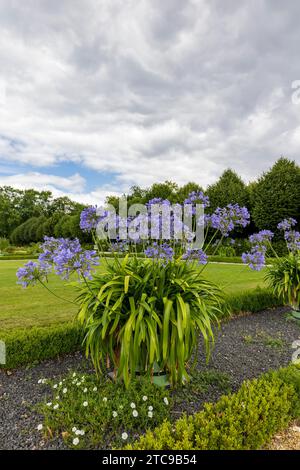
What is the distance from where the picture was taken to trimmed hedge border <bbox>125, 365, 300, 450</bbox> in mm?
1636

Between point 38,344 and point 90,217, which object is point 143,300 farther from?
point 38,344

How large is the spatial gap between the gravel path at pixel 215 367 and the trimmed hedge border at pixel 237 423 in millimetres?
504

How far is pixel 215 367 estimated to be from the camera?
3057mm

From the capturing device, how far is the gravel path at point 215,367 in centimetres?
207

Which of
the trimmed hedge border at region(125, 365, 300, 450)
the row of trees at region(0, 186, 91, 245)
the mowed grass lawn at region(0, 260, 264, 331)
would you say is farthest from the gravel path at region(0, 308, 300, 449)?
the row of trees at region(0, 186, 91, 245)

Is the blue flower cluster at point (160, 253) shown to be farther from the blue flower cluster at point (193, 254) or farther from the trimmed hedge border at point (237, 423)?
the trimmed hedge border at point (237, 423)

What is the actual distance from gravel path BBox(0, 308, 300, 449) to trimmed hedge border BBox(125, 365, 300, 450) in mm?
504

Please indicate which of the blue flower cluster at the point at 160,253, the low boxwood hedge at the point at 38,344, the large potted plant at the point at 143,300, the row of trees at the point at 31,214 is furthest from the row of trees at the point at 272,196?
the row of trees at the point at 31,214

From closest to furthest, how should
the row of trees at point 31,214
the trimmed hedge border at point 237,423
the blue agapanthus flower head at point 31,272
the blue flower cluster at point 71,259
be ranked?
the trimmed hedge border at point 237,423, the blue flower cluster at point 71,259, the blue agapanthus flower head at point 31,272, the row of trees at point 31,214

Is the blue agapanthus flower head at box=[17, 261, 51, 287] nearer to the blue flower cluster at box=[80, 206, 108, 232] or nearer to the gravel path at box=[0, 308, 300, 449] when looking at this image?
the blue flower cluster at box=[80, 206, 108, 232]

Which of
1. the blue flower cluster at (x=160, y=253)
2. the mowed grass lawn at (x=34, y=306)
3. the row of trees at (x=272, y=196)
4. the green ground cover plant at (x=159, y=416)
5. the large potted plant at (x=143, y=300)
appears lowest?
the mowed grass lawn at (x=34, y=306)

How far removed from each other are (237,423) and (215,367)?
1310 millimetres
